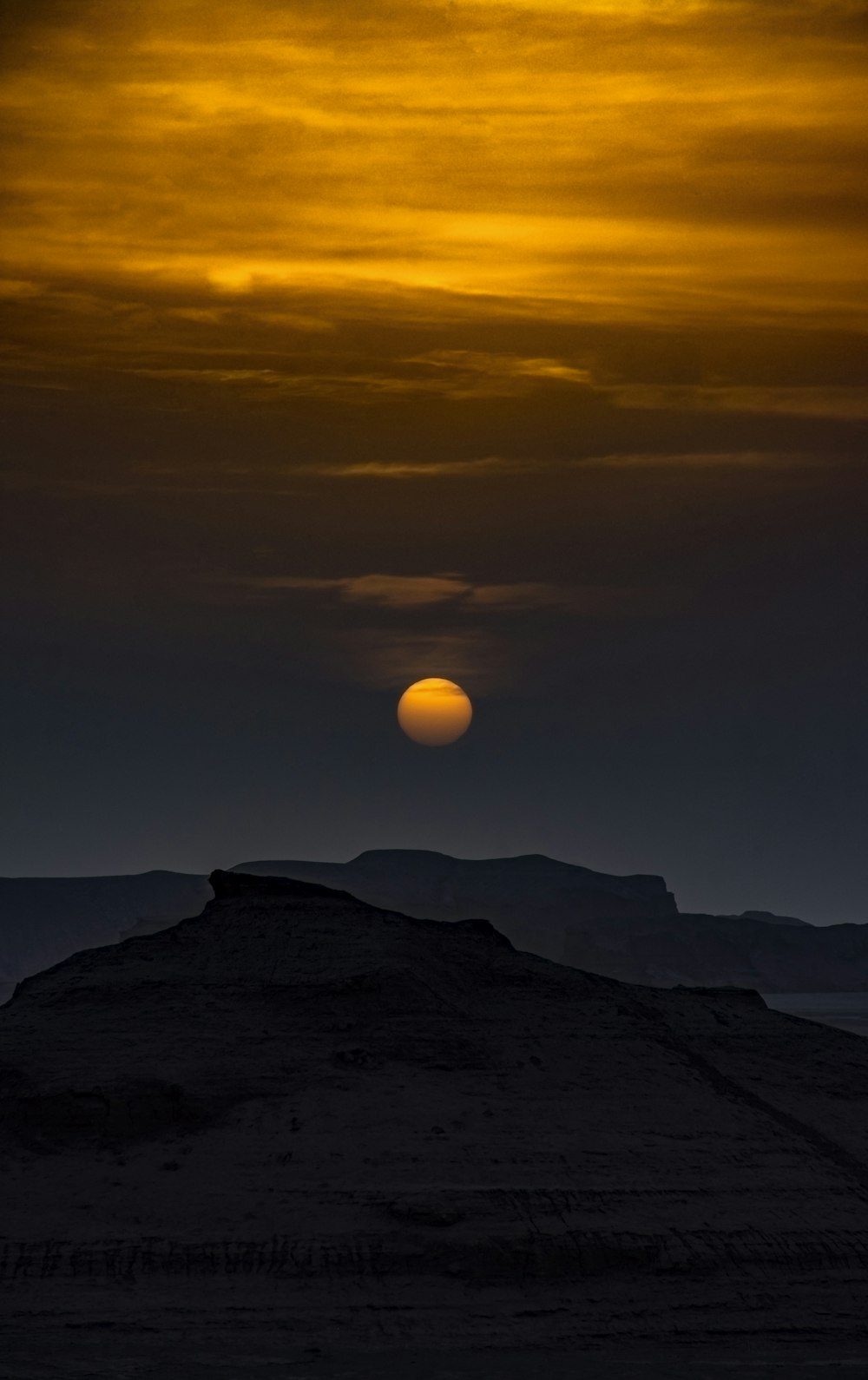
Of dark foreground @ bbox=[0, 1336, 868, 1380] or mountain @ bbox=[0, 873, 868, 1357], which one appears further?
mountain @ bbox=[0, 873, 868, 1357]

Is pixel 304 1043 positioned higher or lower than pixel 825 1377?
higher

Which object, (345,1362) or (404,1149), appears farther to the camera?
(404,1149)

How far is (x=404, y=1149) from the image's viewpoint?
3600 cm

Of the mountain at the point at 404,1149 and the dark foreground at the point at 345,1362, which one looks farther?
the mountain at the point at 404,1149

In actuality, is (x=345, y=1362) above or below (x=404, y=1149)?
below

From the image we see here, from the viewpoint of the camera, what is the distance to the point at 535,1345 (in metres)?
30.3

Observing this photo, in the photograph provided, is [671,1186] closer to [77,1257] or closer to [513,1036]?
[513,1036]

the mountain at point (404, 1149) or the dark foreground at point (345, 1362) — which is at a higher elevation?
the mountain at point (404, 1149)

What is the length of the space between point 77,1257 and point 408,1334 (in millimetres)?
6610

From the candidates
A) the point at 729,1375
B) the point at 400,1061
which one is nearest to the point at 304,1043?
the point at 400,1061

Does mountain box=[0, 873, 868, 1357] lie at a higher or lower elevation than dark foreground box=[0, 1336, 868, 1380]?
higher

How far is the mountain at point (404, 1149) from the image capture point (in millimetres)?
32000

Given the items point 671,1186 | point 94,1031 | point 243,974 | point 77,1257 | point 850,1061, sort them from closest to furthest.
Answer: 1. point 77,1257
2. point 671,1186
3. point 94,1031
4. point 243,974
5. point 850,1061

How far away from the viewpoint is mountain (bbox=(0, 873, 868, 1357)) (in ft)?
105
